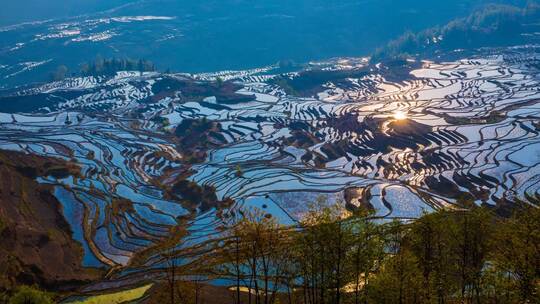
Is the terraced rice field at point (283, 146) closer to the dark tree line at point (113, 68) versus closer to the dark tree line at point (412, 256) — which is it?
the dark tree line at point (412, 256)

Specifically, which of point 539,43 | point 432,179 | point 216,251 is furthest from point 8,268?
point 539,43

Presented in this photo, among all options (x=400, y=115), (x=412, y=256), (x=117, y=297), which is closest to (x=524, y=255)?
(x=412, y=256)

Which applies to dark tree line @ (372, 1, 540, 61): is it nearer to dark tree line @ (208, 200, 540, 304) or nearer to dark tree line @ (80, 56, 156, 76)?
dark tree line @ (80, 56, 156, 76)

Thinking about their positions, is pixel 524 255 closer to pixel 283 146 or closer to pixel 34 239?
pixel 34 239

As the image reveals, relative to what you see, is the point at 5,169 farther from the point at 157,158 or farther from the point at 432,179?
the point at 432,179

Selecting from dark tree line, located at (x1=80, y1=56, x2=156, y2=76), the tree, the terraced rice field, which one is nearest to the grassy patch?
the terraced rice field
